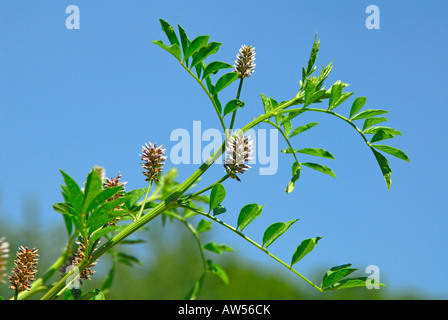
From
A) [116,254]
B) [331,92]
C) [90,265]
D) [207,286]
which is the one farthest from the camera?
[207,286]

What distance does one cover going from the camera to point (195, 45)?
4.47 feet

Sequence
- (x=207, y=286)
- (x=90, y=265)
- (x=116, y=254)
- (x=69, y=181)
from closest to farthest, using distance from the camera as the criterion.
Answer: (x=69, y=181)
(x=90, y=265)
(x=116, y=254)
(x=207, y=286)

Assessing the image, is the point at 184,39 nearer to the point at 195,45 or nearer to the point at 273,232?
the point at 195,45

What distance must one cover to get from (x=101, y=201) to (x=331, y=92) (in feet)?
2.55

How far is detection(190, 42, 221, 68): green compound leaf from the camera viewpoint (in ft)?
4.48

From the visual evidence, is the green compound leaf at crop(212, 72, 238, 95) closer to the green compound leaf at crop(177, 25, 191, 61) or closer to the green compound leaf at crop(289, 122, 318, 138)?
the green compound leaf at crop(177, 25, 191, 61)

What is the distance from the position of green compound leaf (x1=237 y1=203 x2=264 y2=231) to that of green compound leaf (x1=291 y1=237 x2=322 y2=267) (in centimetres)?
17

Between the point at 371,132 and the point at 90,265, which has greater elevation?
the point at 371,132

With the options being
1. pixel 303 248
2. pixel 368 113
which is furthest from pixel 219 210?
pixel 368 113

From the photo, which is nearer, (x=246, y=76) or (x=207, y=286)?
(x=246, y=76)
